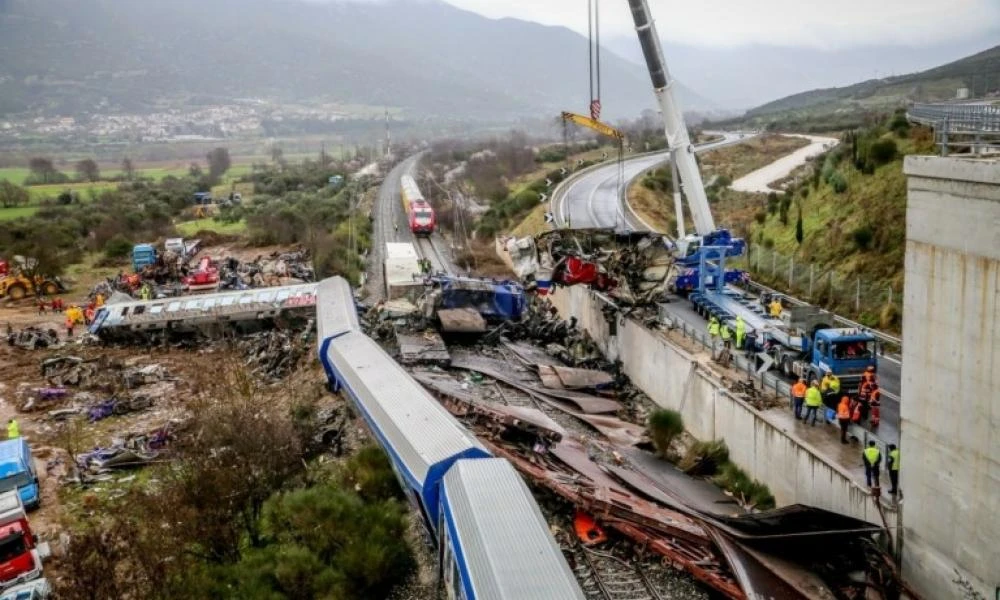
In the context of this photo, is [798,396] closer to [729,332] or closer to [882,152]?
[729,332]

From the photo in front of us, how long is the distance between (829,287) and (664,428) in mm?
9997

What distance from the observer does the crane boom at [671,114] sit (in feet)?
83.0

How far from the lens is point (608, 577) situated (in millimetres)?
14180

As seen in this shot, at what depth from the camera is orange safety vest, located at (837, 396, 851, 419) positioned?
638 inches

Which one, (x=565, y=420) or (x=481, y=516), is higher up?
(x=481, y=516)

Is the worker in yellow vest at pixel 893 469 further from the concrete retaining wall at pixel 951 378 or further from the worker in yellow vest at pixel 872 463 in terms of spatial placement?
the concrete retaining wall at pixel 951 378

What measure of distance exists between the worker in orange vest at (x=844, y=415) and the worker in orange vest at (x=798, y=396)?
0.91m

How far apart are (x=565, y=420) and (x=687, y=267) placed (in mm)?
8150

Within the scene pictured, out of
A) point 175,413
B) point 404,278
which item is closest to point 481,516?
point 175,413

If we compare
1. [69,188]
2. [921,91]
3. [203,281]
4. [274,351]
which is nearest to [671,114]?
[274,351]

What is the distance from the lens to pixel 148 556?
532 inches

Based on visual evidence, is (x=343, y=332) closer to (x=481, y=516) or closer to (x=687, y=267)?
(x=687, y=267)

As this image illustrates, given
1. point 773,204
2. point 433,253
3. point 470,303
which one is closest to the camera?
point 470,303

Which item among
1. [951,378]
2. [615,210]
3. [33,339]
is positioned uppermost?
[615,210]
